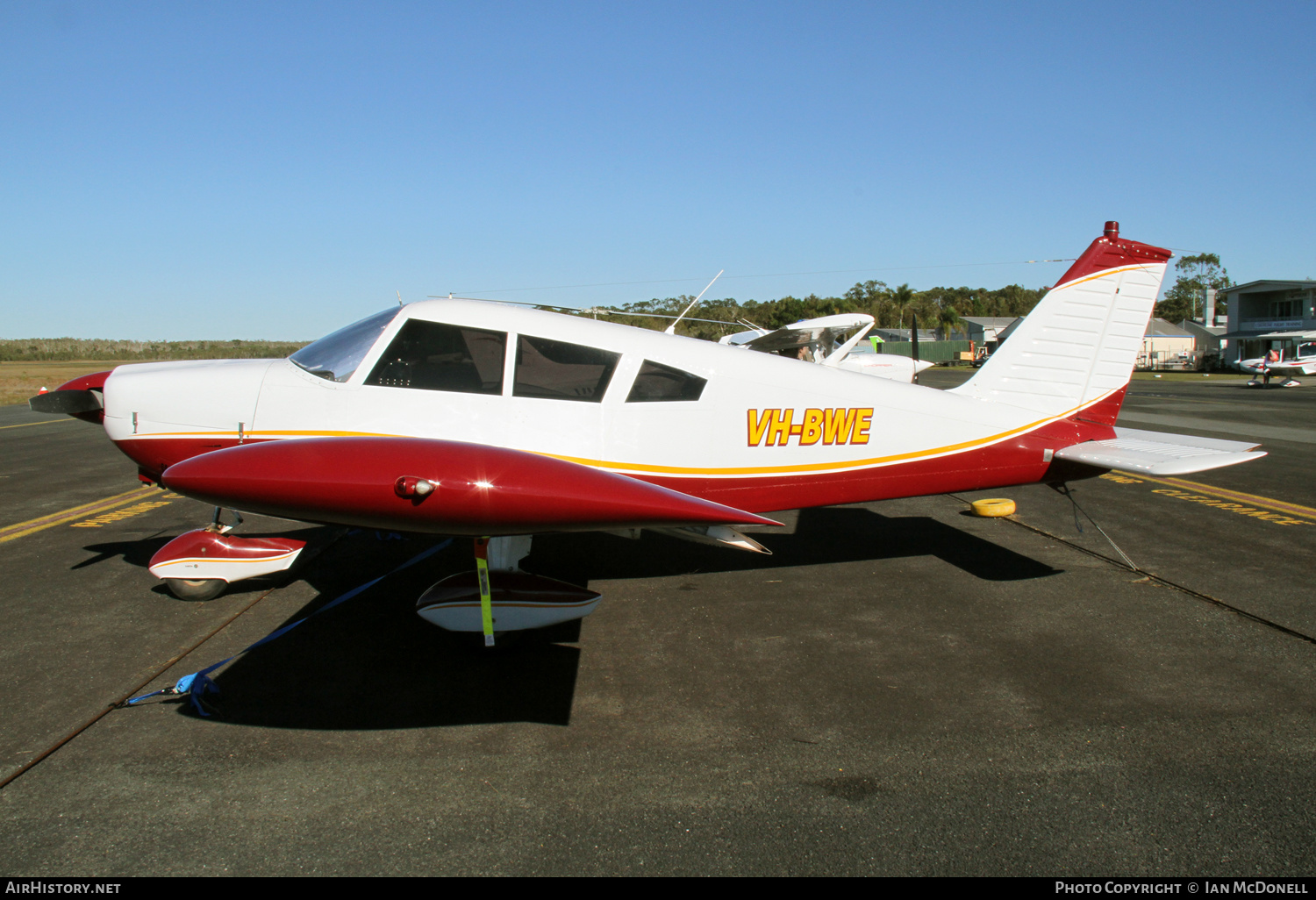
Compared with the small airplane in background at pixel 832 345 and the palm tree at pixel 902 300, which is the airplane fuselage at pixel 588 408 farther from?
the palm tree at pixel 902 300

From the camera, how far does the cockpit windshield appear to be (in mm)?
4641

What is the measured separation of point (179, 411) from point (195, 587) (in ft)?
4.38

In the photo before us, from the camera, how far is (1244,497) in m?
8.58

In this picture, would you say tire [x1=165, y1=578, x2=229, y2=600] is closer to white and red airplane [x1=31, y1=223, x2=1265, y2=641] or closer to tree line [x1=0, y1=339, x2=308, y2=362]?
white and red airplane [x1=31, y1=223, x2=1265, y2=641]

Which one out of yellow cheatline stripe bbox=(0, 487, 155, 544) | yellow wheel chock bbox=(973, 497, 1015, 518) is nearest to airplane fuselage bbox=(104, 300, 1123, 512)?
yellow wheel chock bbox=(973, 497, 1015, 518)

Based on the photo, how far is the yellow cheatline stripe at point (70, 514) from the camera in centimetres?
735

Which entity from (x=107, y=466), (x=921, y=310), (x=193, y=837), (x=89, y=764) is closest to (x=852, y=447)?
(x=193, y=837)

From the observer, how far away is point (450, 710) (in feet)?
12.3

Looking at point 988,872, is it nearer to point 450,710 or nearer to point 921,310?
point 450,710

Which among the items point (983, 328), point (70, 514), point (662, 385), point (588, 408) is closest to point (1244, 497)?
point (662, 385)

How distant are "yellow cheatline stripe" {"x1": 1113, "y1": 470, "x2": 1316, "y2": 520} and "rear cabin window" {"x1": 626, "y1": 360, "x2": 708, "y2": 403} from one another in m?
4.79

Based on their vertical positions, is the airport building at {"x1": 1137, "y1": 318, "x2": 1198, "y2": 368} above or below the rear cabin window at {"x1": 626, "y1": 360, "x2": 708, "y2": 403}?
above

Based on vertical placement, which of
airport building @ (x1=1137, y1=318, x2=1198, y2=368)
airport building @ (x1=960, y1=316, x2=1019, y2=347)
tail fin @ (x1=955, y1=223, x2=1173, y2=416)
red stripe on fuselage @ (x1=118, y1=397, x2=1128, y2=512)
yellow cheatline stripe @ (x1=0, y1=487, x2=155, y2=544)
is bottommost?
yellow cheatline stripe @ (x1=0, y1=487, x2=155, y2=544)

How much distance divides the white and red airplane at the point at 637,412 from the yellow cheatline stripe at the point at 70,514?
3185mm
